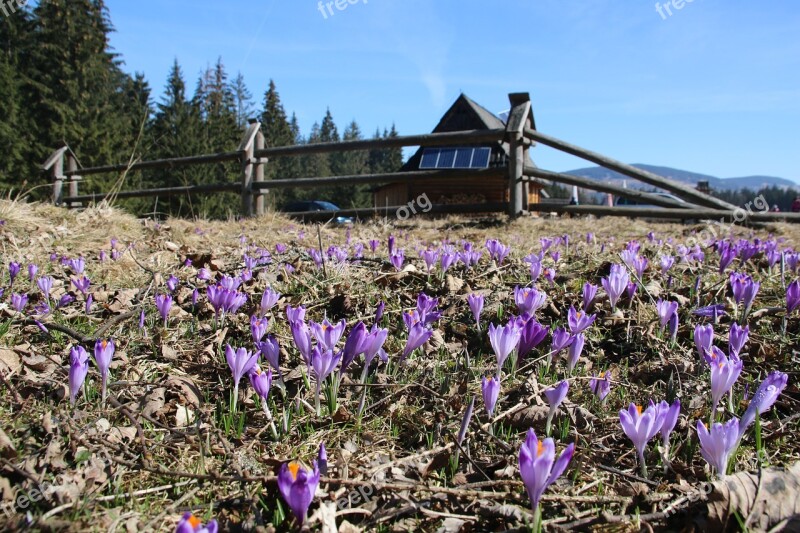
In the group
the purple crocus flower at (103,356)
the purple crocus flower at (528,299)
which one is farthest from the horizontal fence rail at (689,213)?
the purple crocus flower at (103,356)

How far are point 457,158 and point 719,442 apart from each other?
72.7 ft

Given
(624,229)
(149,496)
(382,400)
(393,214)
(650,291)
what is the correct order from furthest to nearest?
(393,214), (624,229), (650,291), (382,400), (149,496)

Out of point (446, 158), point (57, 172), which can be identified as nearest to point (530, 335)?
point (57, 172)

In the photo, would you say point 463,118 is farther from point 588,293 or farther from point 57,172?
point 588,293

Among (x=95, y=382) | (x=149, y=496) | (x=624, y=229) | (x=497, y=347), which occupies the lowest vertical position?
(x=149, y=496)

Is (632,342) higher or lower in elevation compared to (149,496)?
higher

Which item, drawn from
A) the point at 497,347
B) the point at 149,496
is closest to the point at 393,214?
the point at 497,347

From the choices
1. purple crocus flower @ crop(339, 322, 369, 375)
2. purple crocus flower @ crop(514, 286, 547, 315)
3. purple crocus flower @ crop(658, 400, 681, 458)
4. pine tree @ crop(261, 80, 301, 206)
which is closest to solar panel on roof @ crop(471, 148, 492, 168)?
purple crocus flower @ crop(514, 286, 547, 315)

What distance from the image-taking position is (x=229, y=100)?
54188 millimetres

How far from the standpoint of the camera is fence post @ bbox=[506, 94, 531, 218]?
664 centimetres

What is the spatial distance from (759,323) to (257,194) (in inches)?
283

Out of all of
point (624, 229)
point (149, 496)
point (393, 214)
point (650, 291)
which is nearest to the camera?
point (149, 496)

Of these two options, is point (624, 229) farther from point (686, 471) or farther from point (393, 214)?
point (686, 471)

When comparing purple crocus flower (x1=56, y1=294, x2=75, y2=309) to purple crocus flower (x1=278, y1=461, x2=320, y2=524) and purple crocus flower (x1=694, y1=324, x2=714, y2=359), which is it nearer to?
purple crocus flower (x1=278, y1=461, x2=320, y2=524)
